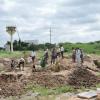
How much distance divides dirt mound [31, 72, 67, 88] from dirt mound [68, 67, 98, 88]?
0.61m

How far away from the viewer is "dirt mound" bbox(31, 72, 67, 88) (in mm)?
31025

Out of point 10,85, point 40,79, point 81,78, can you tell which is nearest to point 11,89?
point 10,85

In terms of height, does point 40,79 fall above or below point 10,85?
above

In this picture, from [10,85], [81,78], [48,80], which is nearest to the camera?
[10,85]

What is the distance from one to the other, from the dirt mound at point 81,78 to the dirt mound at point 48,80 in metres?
0.61

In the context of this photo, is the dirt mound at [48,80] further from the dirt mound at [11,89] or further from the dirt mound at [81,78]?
the dirt mound at [11,89]

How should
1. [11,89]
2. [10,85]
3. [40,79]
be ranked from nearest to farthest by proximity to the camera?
[11,89] < [10,85] < [40,79]

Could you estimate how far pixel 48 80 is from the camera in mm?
32000

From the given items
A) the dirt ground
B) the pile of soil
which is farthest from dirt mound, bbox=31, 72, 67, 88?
the pile of soil

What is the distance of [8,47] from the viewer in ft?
244

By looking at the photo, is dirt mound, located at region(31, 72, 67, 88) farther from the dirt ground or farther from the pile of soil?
the pile of soil

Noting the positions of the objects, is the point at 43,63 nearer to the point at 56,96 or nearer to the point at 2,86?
the point at 2,86

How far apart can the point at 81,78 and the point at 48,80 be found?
2.52 m

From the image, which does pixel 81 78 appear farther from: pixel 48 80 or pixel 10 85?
pixel 10 85
